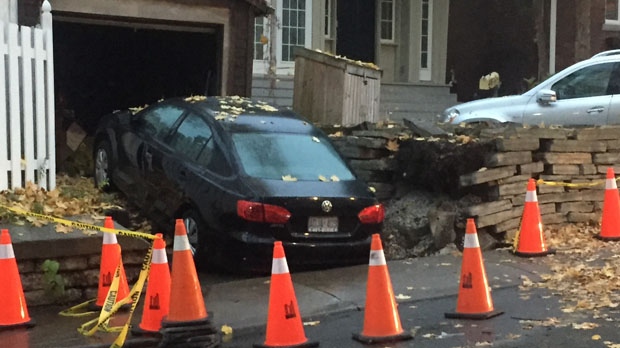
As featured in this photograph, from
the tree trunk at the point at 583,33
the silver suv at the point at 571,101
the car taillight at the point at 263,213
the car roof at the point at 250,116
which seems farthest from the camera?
the tree trunk at the point at 583,33

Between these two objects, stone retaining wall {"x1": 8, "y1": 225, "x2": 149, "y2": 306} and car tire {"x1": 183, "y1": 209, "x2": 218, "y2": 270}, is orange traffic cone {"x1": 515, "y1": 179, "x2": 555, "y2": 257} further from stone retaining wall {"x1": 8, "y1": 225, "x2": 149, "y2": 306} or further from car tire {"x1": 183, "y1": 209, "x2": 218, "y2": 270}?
stone retaining wall {"x1": 8, "y1": 225, "x2": 149, "y2": 306}

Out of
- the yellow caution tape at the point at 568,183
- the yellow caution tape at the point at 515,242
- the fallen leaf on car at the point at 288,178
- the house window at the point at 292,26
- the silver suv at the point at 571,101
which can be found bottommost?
the yellow caution tape at the point at 515,242

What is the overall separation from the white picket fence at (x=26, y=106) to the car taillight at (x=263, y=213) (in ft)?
7.06

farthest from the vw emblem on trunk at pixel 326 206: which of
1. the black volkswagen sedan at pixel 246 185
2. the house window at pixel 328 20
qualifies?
the house window at pixel 328 20

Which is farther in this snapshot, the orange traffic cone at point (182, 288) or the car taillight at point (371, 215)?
the car taillight at point (371, 215)

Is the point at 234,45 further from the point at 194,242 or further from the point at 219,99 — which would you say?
the point at 194,242

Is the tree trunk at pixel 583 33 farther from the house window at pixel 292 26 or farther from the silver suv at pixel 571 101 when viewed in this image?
the silver suv at pixel 571 101

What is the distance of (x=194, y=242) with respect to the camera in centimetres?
805

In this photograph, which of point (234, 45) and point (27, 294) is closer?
point (27, 294)

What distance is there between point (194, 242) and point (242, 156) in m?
0.96

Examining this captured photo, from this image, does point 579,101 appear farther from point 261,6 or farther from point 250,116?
point 250,116

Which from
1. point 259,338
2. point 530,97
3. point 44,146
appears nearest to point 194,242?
point 44,146

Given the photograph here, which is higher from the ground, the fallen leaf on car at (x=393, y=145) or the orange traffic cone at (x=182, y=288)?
the fallen leaf on car at (x=393, y=145)

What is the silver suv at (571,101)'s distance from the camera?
1201cm
